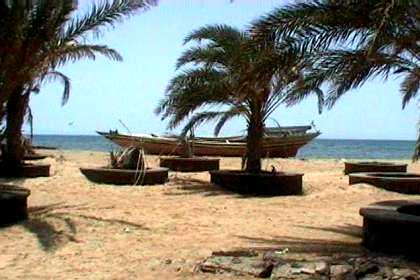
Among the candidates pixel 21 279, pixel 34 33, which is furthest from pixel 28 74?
pixel 21 279

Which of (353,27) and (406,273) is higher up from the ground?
(353,27)

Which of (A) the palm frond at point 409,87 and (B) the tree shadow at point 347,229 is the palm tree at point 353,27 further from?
(A) the palm frond at point 409,87

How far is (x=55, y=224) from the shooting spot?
8.95 meters

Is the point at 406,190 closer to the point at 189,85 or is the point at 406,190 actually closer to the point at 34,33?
the point at 189,85

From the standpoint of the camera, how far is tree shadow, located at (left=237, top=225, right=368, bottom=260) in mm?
7055

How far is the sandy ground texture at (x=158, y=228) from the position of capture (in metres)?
6.80

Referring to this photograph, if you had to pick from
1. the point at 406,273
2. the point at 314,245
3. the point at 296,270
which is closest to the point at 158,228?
the point at 314,245

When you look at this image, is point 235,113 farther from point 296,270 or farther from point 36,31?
point 296,270

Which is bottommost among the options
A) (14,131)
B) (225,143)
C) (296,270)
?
(296,270)

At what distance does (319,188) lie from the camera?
14641mm

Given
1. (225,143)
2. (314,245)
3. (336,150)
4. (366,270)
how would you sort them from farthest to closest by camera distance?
1. (336,150)
2. (225,143)
3. (314,245)
4. (366,270)

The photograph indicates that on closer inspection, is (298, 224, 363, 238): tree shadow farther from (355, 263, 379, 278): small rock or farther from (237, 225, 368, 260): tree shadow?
(355, 263, 379, 278): small rock

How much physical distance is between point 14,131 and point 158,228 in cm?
703

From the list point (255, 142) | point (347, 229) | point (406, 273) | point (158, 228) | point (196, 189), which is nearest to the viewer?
Result: point (406, 273)
